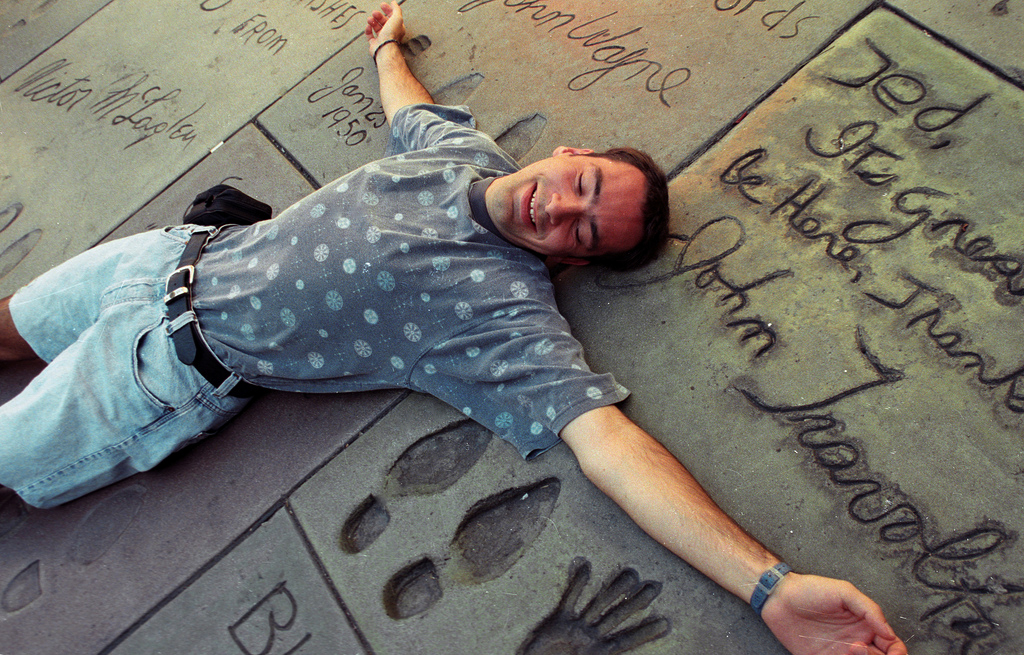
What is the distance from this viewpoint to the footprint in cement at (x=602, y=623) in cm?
139

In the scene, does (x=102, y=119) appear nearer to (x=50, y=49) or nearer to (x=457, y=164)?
(x=50, y=49)

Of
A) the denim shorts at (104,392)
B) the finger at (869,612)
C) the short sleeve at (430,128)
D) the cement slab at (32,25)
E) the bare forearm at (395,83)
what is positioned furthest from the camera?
the cement slab at (32,25)

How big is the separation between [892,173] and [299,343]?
162 centimetres

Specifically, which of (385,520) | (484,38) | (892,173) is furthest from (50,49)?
(892,173)

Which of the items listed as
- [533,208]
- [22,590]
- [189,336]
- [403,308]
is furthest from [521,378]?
[22,590]

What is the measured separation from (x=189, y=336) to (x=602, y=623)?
1218 mm

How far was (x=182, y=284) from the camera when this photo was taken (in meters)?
1.70

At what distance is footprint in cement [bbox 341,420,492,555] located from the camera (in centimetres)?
162

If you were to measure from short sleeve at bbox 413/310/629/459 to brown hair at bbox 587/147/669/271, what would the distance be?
30cm

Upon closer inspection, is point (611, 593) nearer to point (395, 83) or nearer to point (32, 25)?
point (395, 83)

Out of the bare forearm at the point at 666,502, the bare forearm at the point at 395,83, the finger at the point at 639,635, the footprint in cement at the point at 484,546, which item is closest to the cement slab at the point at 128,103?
the bare forearm at the point at 395,83

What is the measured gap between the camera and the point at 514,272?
1630 mm

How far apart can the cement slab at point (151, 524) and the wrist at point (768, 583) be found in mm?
1003

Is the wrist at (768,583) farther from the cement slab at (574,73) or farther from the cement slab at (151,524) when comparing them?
the cement slab at (574,73)
